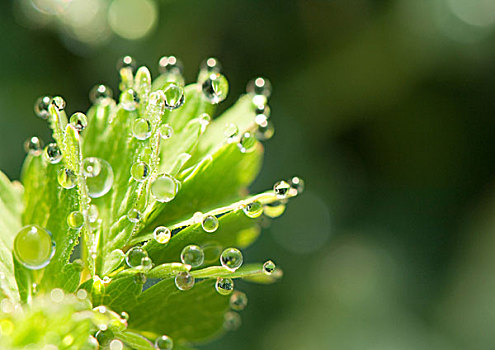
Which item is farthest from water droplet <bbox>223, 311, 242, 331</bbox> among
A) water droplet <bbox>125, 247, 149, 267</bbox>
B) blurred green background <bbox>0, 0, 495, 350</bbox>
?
blurred green background <bbox>0, 0, 495, 350</bbox>

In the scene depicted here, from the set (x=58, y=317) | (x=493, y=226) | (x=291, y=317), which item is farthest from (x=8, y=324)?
(x=493, y=226)

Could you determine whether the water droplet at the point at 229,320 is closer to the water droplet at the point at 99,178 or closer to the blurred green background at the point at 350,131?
the water droplet at the point at 99,178

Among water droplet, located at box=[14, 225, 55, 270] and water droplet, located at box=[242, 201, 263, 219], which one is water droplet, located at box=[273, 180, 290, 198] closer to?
water droplet, located at box=[242, 201, 263, 219]

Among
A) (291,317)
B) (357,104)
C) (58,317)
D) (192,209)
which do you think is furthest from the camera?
(357,104)

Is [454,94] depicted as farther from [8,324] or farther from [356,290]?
[8,324]

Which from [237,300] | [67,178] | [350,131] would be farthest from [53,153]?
[350,131]

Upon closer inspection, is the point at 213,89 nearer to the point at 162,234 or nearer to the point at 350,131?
the point at 162,234
